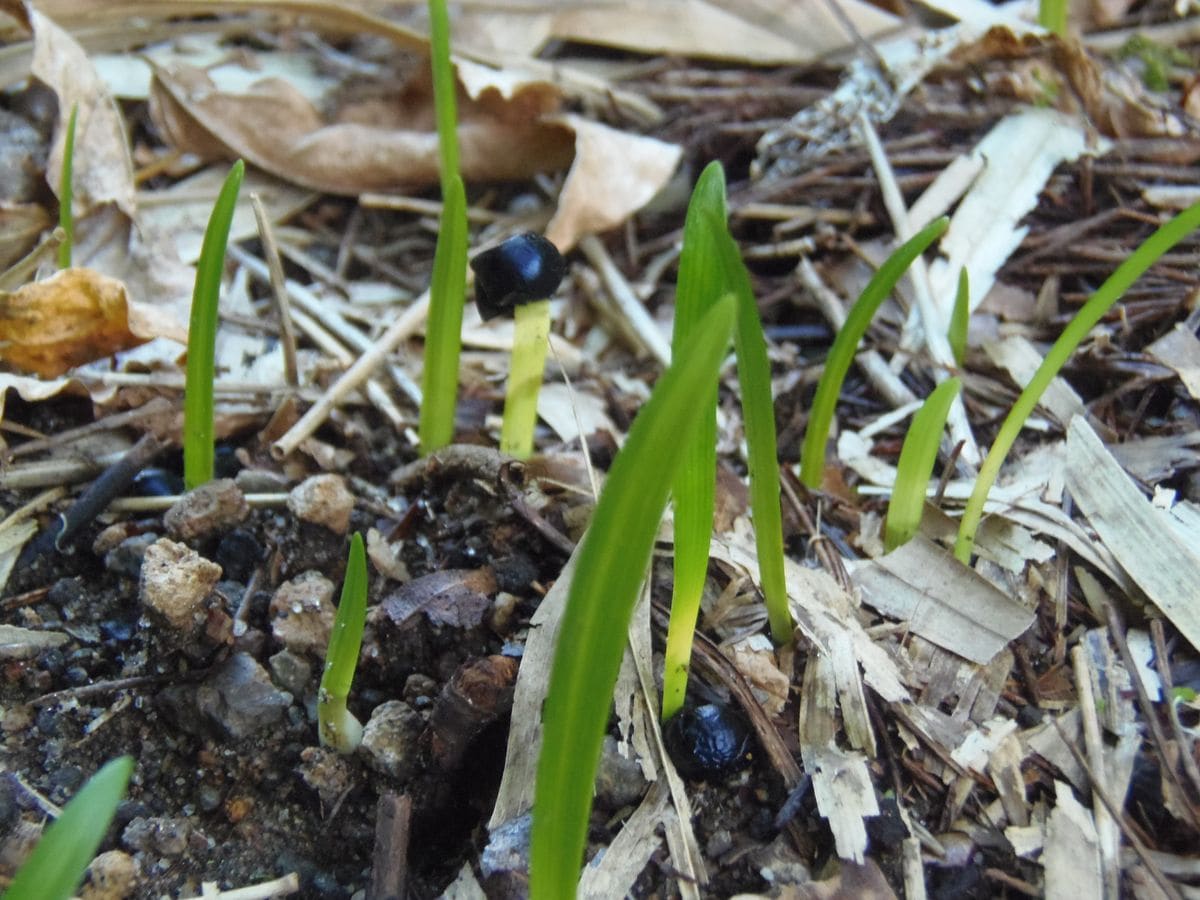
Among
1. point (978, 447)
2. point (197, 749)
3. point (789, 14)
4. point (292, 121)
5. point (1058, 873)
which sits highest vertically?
point (789, 14)

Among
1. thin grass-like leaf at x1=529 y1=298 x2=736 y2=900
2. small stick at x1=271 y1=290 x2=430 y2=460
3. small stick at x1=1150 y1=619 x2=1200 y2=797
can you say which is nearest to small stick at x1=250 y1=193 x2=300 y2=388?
small stick at x1=271 y1=290 x2=430 y2=460

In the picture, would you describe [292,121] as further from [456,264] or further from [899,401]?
[899,401]

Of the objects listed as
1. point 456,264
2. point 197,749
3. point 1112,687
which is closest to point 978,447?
point 1112,687

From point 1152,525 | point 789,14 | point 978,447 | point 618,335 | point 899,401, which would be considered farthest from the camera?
point 789,14

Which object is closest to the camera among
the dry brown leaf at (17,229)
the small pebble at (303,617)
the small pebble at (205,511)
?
the small pebble at (303,617)

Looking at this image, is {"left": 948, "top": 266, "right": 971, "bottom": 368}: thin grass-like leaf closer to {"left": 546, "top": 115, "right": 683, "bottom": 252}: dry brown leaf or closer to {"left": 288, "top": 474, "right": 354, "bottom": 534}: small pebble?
{"left": 546, "top": 115, "right": 683, "bottom": 252}: dry brown leaf

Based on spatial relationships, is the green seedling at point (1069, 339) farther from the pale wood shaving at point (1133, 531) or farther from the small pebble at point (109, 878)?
the small pebble at point (109, 878)

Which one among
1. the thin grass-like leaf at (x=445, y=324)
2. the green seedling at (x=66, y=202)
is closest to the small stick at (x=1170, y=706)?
the thin grass-like leaf at (x=445, y=324)
